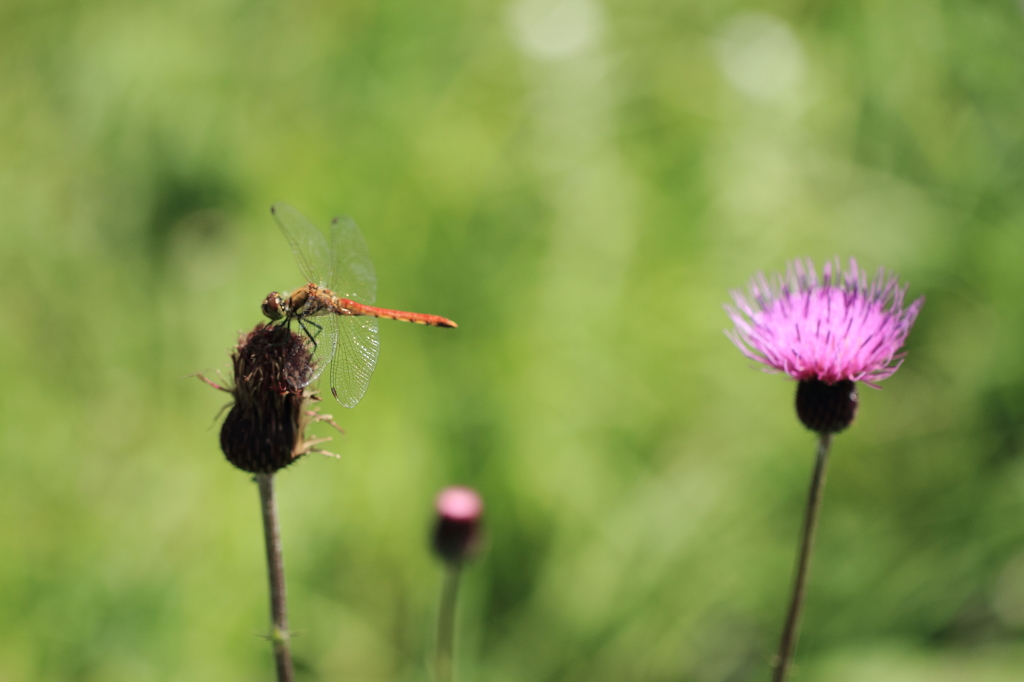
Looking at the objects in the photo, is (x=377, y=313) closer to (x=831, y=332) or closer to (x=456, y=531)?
(x=456, y=531)

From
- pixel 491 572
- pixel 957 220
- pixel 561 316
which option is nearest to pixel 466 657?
pixel 491 572

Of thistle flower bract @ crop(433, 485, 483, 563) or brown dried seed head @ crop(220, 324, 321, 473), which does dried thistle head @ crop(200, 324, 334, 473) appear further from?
thistle flower bract @ crop(433, 485, 483, 563)

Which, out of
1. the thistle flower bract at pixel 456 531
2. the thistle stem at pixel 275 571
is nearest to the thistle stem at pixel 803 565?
the thistle stem at pixel 275 571

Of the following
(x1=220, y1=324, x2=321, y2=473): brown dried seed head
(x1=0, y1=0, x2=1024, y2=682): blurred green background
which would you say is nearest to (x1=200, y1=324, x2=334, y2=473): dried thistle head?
(x1=220, y1=324, x2=321, y2=473): brown dried seed head

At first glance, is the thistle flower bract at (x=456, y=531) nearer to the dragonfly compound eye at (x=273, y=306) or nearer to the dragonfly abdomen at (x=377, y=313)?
the dragonfly abdomen at (x=377, y=313)

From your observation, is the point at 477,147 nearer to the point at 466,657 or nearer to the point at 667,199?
the point at 667,199

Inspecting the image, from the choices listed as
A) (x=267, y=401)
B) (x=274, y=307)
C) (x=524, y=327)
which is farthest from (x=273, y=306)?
(x=524, y=327)
